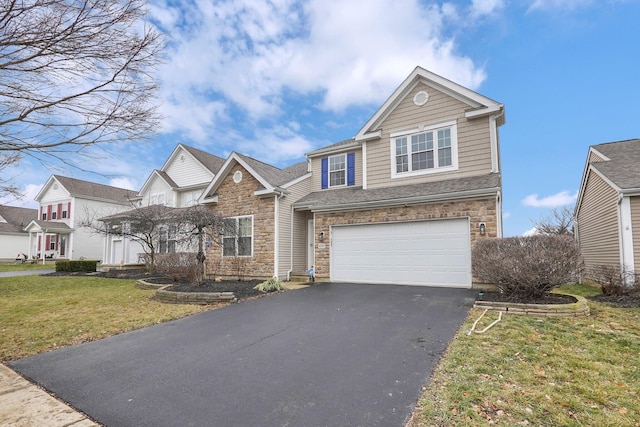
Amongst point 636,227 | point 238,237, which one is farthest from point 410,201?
point 238,237

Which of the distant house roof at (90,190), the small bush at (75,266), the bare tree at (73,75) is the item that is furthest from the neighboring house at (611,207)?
the distant house roof at (90,190)

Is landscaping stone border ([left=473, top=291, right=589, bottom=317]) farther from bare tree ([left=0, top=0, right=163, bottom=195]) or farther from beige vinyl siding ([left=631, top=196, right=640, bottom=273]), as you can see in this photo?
bare tree ([left=0, top=0, right=163, bottom=195])

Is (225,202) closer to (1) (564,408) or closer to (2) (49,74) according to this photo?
(2) (49,74)

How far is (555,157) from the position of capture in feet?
50.7

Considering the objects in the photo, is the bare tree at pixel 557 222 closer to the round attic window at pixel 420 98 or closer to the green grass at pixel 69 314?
the round attic window at pixel 420 98

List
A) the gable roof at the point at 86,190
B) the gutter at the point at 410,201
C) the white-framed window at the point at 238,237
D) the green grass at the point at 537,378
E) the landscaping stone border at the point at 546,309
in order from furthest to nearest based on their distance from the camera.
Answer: the gable roof at the point at 86,190 < the white-framed window at the point at 238,237 < the gutter at the point at 410,201 < the landscaping stone border at the point at 546,309 < the green grass at the point at 537,378

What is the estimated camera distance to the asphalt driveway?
120 inches

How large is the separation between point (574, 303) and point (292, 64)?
39.6ft

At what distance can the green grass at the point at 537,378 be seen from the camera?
288 centimetres

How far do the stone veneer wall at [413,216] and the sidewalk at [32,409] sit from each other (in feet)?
31.8

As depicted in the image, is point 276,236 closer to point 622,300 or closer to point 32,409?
point 32,409

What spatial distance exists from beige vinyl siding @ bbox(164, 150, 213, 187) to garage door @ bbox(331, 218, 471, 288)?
11.8 metres

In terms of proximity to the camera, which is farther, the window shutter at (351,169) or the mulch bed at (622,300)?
the window shutter at (351,169)

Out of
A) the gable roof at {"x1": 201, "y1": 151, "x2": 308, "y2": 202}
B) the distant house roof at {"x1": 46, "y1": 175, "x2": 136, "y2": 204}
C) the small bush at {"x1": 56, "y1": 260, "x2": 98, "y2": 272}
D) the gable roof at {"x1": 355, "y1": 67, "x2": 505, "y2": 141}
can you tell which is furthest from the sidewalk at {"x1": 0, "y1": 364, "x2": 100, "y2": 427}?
the distant house roof at {"x1": 46, "y1": 175, "x2": 136, "y2": 204}
